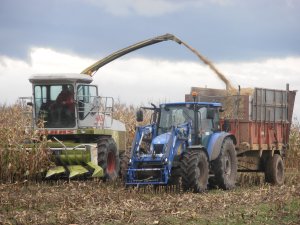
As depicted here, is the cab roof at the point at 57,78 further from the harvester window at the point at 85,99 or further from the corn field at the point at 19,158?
the corn field at the point at 19,158

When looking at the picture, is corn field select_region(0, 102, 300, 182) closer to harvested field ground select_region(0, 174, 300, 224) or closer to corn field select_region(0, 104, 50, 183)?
corn field select_region(0, 104, 50, 183)

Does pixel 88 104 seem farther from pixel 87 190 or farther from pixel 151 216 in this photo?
pixel 151 216

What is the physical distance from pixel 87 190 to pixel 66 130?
11.0ft

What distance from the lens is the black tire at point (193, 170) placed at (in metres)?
13.2

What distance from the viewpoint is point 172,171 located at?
532 inches

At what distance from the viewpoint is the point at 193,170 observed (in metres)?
13.2

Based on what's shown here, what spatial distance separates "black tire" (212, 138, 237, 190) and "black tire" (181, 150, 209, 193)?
881mm

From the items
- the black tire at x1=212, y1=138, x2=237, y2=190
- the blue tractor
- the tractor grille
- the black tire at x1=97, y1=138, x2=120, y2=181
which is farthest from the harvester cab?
the black tire at x1=212, y1=138, x2=237, y2=190

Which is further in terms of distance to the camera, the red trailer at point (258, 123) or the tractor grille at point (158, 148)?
the red trailer at point (258, 123)

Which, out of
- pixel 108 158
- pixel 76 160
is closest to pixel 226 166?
pixel 108 158

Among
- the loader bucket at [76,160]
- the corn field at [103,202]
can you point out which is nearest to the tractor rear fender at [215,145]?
the corn field at [103,202]

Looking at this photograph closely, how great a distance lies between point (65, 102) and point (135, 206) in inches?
238

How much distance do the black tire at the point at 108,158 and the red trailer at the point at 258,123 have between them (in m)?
2.56

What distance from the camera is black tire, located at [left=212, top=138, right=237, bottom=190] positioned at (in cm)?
1454
